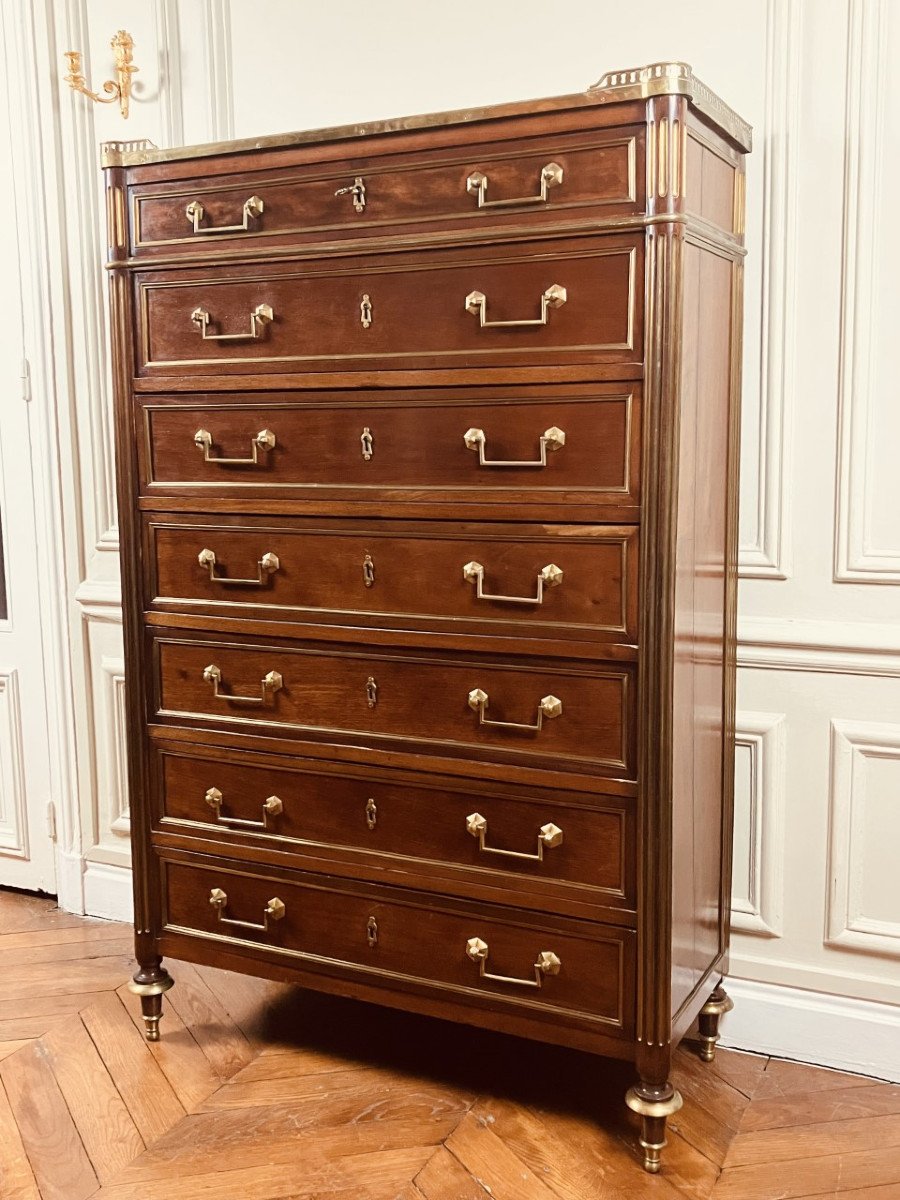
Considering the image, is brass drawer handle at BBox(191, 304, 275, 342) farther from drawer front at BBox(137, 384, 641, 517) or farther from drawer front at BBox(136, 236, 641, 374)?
drawer front at BBox(137, 384, 641, 517)

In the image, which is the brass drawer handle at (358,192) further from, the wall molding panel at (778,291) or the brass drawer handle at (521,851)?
the brass drawer handle at (521,851)

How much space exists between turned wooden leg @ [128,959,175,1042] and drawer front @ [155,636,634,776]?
625 millimetres

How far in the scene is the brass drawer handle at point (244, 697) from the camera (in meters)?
2.45

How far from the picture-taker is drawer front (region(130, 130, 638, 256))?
6.69 ft

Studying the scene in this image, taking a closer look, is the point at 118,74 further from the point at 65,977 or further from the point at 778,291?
the point at 65,977

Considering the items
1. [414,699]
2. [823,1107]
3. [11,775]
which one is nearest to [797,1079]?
[823,1107]

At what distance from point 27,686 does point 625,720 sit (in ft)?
6.82

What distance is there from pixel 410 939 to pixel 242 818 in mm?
452

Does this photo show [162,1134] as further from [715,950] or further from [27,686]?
[27,686]

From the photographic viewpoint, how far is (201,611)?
2.51m

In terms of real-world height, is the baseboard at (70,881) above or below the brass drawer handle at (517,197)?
below

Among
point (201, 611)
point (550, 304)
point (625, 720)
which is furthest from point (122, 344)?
point (625, 720)

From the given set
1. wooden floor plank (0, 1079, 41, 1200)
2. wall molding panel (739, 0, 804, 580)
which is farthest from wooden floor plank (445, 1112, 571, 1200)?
wall molding panel (739, 0, 804, 580)

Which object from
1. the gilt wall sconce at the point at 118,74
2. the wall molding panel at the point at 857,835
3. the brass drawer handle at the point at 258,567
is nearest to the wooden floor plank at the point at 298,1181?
the wall molding panel at the point at 857,835
